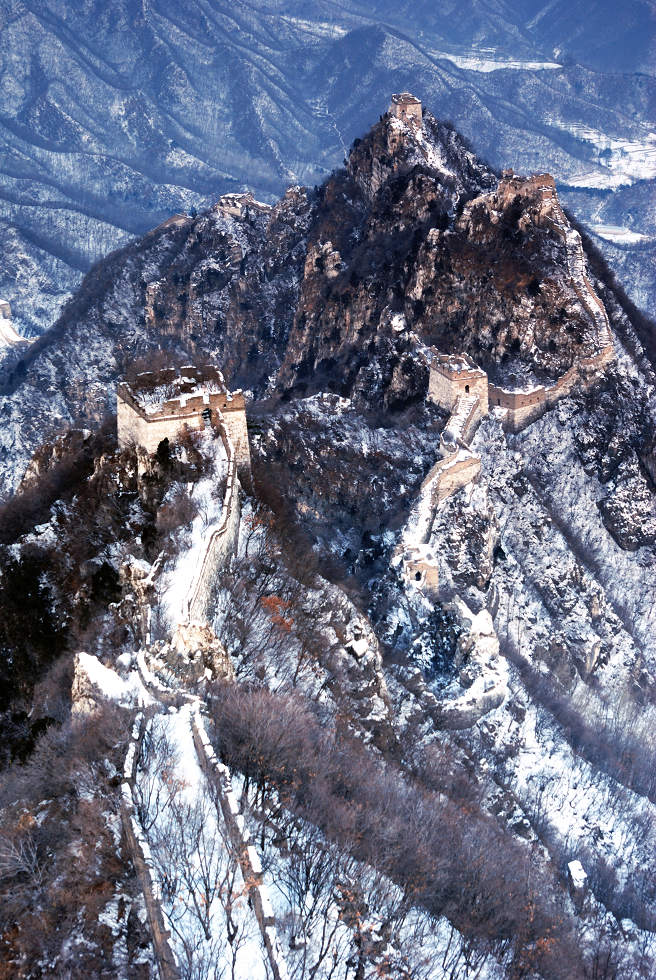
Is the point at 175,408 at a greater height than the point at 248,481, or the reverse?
the point at 175,408

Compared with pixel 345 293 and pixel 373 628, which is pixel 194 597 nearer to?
pixel 373 628

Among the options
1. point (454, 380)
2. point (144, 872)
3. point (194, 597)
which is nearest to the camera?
point (144, 872)

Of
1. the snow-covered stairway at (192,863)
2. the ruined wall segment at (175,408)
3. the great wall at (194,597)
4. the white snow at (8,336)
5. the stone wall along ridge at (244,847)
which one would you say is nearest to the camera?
the snow-covered stairway at (192,863)

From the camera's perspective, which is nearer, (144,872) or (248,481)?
(144,872)

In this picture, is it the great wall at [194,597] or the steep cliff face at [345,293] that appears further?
the steep cliff face at [345,293]

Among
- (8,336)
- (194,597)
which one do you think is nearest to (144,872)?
(194,597)

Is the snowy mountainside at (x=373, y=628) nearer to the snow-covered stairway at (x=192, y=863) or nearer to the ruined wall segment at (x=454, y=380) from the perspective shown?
the snow-covered stairway at (x=192, y=863)

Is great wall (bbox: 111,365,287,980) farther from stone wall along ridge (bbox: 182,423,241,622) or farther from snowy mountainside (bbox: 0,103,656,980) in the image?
snowy mountainside (bbox: 0,103,656,980)

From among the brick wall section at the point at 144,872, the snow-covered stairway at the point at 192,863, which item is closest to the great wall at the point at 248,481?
the brick wall section at the point at 144,872

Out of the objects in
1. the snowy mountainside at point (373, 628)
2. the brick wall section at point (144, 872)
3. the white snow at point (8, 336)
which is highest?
the white snow at point (8, 336)

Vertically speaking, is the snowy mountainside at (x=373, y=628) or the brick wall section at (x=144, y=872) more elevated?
the snowy mountainside at (x=373, y=628)

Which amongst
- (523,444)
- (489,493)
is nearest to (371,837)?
(489,493)

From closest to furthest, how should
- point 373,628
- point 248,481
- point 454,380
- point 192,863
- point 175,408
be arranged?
point 192,863, point 175,408, point 248,481, point 373,628, point 454,380
